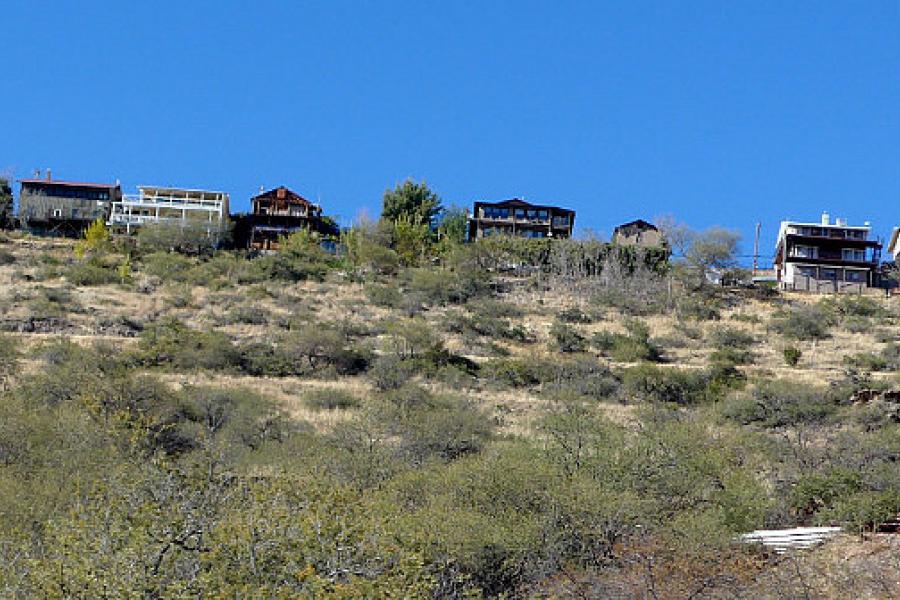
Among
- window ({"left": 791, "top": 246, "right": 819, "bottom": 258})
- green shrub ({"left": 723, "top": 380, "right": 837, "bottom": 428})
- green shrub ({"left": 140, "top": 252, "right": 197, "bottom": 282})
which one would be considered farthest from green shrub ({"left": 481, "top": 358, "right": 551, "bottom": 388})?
window ({"left": 791, "top": 246, "right": 819, "bottom": 258})

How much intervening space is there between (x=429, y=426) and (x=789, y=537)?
45.1ft

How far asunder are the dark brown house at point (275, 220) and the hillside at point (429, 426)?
549 cm

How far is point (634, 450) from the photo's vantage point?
93.5 feet

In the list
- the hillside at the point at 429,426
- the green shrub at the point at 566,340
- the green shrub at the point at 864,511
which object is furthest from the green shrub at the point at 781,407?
the green shrub at the point at 864,511

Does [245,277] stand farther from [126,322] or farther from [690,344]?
[690,344]

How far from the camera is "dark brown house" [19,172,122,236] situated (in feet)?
272

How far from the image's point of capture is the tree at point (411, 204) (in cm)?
8706

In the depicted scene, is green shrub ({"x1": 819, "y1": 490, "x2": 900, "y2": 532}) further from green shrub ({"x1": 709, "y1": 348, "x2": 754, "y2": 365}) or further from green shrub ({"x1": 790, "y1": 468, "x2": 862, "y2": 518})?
green shrub ({"x1": 709, "y1": 348, "x2": 754, "y2": 365})

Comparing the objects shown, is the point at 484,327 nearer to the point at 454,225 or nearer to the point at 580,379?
the point at 580,379

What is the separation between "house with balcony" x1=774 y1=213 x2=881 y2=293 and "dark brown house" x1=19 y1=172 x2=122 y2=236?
43009mm

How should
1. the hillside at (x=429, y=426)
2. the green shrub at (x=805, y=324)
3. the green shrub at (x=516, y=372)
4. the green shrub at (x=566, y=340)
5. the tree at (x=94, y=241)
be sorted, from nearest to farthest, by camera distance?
the hillside at (x=429, y=426) → the green shrub at (x=516, y=372) → the green shrub at (x=566, y=340) → the green shrub at (x=805, y=324) → the tree at (x=94, y=241)

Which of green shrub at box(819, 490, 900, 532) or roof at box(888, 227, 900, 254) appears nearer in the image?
green shrub at box(819, 490, 900, 532)

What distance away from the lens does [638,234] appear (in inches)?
3425

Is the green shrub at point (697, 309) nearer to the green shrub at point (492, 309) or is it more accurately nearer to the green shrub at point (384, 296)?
the green shrub at point (492, 309)
